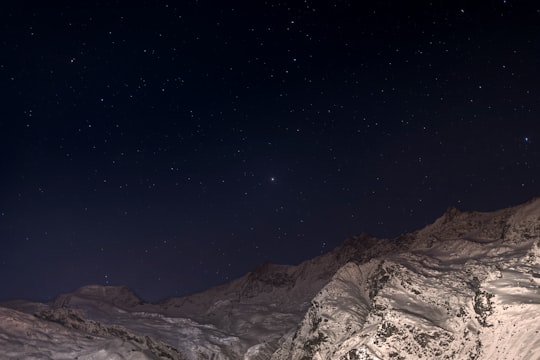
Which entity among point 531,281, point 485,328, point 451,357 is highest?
point 531,281

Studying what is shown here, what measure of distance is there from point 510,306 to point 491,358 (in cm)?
2060

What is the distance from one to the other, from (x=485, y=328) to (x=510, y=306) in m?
13.4

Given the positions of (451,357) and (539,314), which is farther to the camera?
(451,357)

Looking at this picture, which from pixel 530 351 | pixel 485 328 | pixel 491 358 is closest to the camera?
pixel 530 351

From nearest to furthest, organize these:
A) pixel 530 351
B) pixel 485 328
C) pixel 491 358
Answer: pixel 530 351 < pixel 491 358 < pixel 485 328

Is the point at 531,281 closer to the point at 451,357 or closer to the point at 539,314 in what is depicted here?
the point at 539,314

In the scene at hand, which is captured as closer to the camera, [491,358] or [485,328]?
[491,358]

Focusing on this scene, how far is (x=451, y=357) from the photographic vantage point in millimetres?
199625

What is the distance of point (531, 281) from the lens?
198750mm

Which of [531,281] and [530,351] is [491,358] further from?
[531,281]

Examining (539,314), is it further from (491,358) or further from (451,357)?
(451,357)

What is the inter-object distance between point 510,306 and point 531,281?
20.1 meters

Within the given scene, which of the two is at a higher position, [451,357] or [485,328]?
[485,328]

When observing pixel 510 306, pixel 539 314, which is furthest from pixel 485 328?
pixel 539 314
